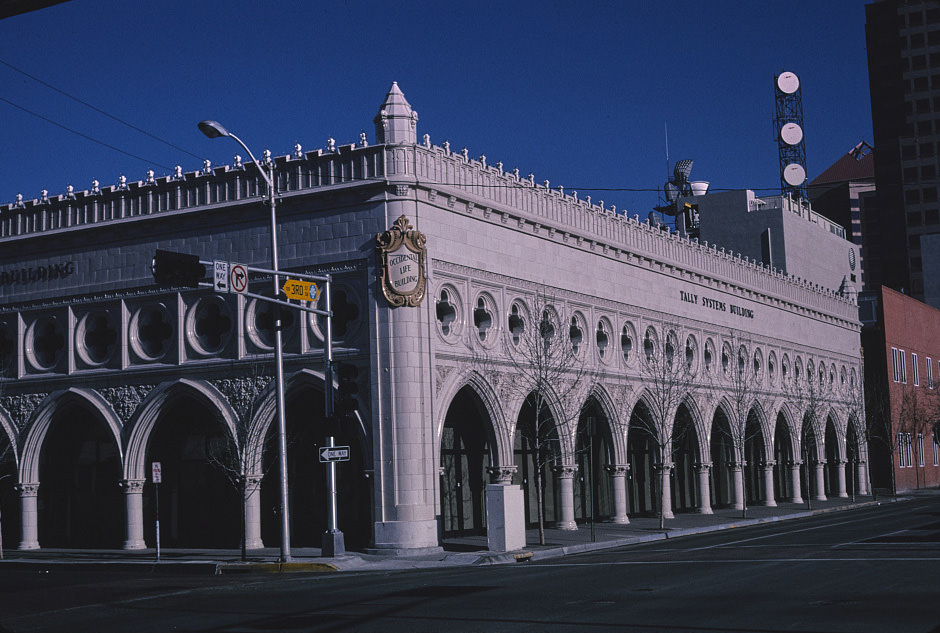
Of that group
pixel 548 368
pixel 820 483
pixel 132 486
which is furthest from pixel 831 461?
pixel 132 486

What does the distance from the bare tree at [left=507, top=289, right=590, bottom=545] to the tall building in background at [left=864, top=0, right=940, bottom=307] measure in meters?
106

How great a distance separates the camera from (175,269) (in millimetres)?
23734

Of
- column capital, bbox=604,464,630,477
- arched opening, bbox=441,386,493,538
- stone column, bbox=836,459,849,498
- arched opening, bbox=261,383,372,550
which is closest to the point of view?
arched opening, bbox=261,383,372,550

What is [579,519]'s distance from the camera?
45062 millimetres

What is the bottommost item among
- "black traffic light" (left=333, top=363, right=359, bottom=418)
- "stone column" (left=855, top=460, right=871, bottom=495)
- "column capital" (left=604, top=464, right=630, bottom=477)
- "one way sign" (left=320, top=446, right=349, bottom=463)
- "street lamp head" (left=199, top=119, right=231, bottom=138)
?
"stone column" (left=855, top=460, right=871, bottom=495)

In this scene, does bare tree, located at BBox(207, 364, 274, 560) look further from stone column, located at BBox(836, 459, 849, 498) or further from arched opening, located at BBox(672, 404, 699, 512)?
stone column, located at BBox(836, 459, 849, 498)

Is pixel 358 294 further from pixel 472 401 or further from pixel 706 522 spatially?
pixel 706 522

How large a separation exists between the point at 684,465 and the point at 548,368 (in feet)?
61.2

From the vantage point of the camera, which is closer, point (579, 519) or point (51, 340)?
point (51, 340)

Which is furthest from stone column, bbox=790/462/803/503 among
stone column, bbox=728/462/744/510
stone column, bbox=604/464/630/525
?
stone column, bbox=604/464/630/525

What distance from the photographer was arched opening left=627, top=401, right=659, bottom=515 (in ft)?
163

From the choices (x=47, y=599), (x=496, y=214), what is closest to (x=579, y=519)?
(x=496, y=214)

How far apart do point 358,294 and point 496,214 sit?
6331 mm

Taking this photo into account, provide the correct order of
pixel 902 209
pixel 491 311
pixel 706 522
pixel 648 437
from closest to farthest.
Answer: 1. pixel 491 311
2. pixel 706 522
3. pixel 648 437
4. pixel 902 209
